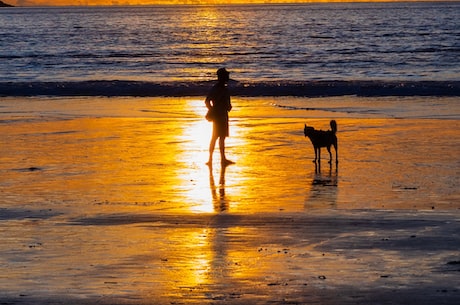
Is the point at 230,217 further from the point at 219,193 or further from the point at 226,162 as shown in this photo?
the point at 226,162

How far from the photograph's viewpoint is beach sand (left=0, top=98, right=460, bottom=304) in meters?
7.66

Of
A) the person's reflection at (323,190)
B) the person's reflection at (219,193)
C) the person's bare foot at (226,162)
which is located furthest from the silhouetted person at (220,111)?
the person's reflection at (323,190)

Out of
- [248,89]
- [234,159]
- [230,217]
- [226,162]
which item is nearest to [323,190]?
[230,217]

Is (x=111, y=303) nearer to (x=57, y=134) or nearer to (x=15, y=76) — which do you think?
(x=57, y=134)

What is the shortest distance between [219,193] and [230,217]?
171 centimetres

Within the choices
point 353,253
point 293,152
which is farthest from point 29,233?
point 293,152

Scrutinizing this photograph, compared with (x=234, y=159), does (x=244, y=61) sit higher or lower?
lower

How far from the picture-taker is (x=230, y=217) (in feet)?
34.2

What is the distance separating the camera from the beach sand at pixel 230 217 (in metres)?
7.66

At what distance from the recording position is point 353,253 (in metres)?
8.69

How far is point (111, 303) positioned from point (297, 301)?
51.9 inches

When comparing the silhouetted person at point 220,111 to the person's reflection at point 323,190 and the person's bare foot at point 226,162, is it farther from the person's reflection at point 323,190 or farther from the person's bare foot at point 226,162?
the person's reflection at point 323,190

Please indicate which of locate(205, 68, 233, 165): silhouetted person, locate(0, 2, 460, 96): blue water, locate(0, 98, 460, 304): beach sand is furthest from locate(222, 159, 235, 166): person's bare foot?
locate(0, 2, 460, 96): blue water

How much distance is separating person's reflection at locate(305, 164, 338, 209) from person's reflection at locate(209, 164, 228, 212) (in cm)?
92
